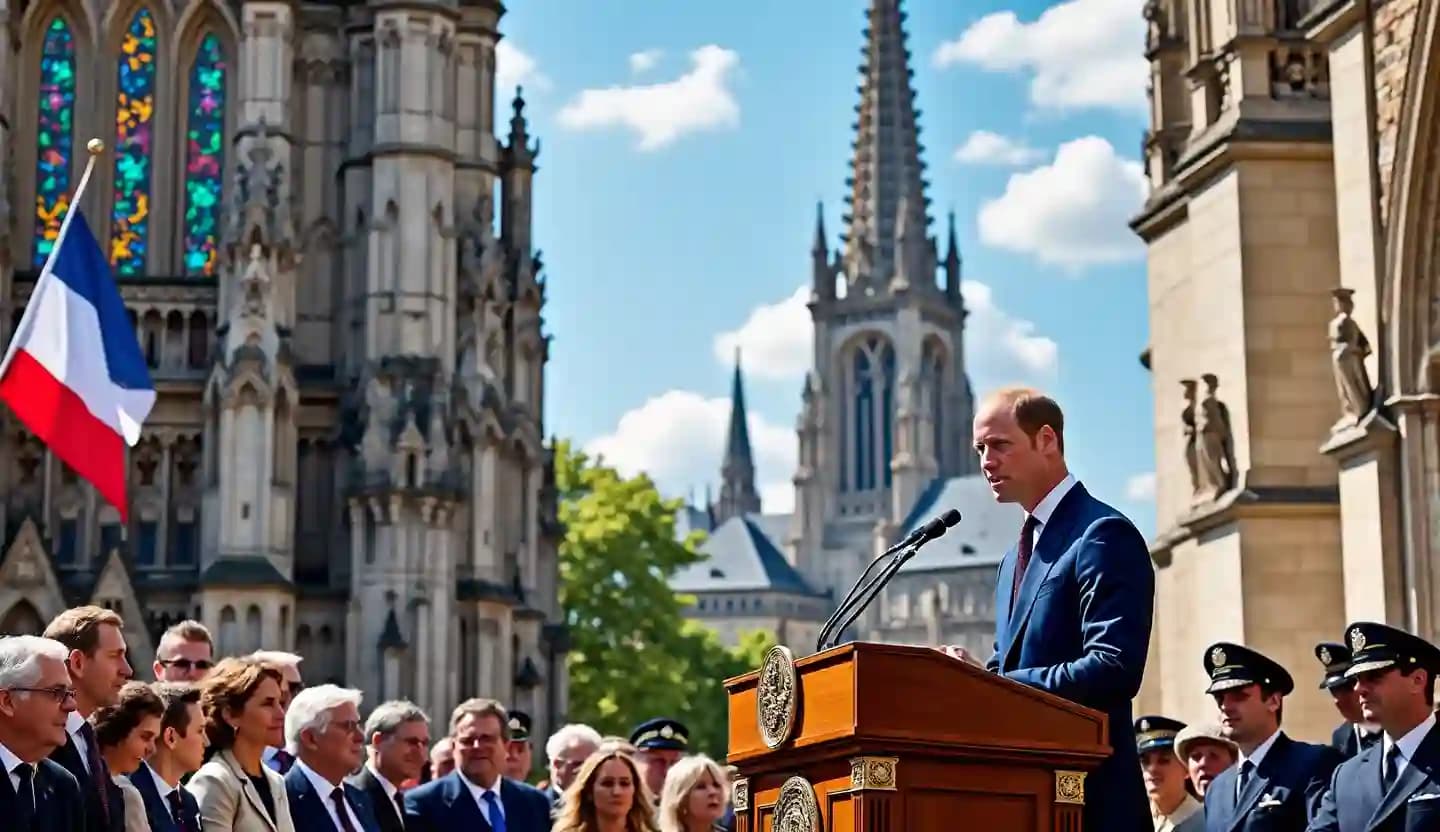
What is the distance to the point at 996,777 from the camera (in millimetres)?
5418

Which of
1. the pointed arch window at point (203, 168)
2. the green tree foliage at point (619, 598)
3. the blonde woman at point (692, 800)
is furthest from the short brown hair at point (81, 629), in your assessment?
the green tree foliage at point (619, 598)

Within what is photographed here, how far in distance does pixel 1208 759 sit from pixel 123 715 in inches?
168

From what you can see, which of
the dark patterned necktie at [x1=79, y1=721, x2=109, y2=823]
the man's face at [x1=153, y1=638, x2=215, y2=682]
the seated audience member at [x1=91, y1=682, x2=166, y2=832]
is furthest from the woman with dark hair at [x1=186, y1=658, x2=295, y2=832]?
the man's face at [x1=153, y1=638, x2=215, y2=682]

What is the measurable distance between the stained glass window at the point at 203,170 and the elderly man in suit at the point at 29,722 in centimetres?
3208

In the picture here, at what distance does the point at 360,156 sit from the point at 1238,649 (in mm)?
31425

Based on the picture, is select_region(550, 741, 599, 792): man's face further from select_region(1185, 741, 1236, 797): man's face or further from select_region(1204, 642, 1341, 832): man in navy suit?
select_region(1204, 642, 1341, 832): man in navy suit

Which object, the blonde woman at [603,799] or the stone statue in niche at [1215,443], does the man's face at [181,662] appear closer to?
the blonde woman at [603,799]

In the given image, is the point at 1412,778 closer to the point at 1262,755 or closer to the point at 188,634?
the point at 1262,755

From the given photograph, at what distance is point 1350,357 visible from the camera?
1638cm

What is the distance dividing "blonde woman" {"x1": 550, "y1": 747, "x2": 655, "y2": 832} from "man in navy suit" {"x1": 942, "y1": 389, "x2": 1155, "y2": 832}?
4161mm

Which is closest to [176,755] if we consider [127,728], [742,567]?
[127,728]

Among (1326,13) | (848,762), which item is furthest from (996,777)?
(1326,13)

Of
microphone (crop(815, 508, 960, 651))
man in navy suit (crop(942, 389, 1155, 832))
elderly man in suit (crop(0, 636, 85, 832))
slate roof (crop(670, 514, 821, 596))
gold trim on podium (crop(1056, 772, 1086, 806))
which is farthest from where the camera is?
slate roof (crop(670, 514, 821, 596))

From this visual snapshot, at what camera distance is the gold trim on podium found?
549 centimetres
